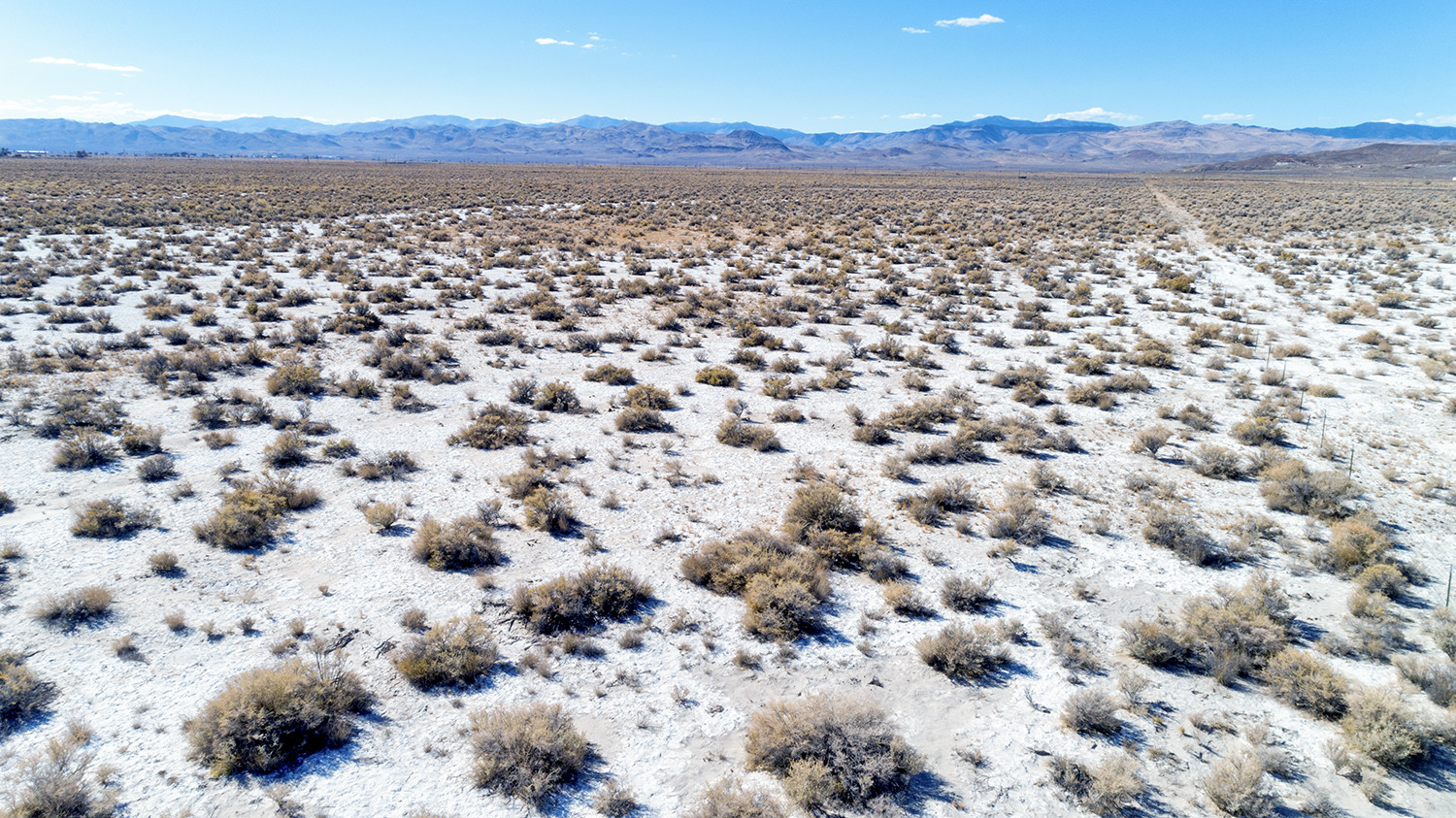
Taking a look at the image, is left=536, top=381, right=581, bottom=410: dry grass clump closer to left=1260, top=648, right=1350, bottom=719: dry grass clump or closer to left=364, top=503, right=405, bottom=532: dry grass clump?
left=364, top=503, right=405, bottom=532: dry grass clump

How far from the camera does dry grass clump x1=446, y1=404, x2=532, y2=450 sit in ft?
35.2

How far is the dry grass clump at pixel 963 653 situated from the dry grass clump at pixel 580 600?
3047 mm

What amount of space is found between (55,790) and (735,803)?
15.1 ft

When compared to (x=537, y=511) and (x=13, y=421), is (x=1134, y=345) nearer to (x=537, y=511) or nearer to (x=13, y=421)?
(x=537, y=511)

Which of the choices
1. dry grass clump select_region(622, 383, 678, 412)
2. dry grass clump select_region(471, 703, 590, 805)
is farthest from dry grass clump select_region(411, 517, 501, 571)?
dry grass clump select_region(622, 383, 678, 412)

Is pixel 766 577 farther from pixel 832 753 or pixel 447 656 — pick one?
pixel 447 656

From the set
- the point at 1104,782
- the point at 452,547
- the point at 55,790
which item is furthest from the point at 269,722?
the point at 1104,782

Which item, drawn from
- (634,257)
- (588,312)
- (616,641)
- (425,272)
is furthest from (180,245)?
(616,641)

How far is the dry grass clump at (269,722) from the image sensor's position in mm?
4863

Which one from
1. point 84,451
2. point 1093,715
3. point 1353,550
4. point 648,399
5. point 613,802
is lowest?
point 613,802

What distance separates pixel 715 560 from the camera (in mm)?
7609

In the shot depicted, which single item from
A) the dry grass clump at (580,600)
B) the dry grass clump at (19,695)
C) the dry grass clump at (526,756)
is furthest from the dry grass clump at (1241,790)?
the dry grass clump at (19,695)

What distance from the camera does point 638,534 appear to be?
840 cm

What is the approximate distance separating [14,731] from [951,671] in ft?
25.6
